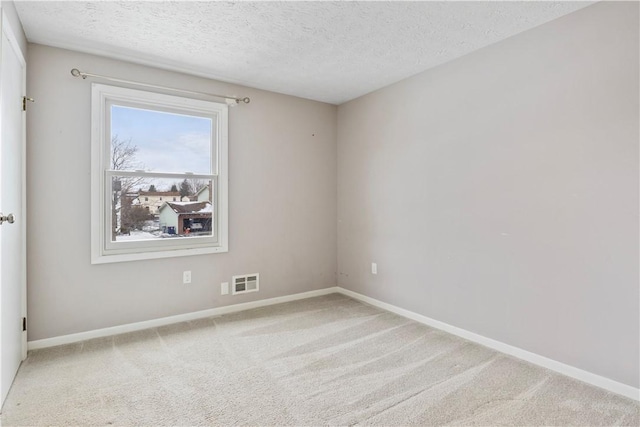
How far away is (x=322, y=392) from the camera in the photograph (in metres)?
2.06

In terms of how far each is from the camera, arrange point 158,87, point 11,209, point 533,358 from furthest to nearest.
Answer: point 158,87, point 533,358, point 11,209

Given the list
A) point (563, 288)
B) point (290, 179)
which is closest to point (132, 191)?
point (290, 179)

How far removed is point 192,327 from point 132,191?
4.35 feet

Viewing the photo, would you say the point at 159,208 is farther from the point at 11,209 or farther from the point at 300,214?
the point at 300,214

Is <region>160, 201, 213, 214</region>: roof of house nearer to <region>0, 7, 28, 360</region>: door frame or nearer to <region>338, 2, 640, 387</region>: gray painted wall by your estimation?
<region>0, 7, 28, 360</region>: door frame

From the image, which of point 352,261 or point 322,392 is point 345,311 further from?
point 322,392

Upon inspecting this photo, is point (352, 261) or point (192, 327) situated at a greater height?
point (352, 261)

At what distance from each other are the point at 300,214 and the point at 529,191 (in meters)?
2.33

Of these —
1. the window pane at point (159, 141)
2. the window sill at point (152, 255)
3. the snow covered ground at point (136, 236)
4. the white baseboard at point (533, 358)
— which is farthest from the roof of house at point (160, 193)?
the white baseboard at point (533, 358)

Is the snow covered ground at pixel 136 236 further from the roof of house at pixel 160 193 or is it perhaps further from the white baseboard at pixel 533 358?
the white baseboard at pixel 533 358

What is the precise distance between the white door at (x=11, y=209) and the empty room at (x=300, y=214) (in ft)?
0.10

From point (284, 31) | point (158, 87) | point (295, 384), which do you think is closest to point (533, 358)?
point (295, 384)

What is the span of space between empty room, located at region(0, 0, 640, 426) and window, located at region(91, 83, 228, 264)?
0.02 meters

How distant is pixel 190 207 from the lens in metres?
3.36
